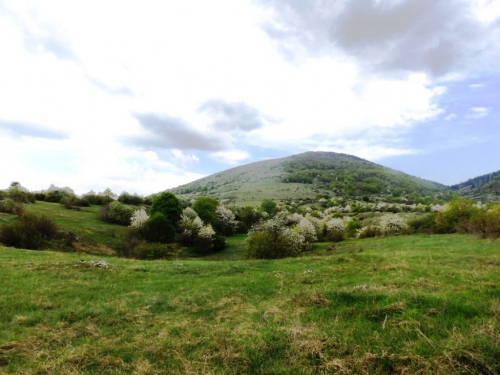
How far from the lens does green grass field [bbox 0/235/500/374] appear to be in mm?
4898

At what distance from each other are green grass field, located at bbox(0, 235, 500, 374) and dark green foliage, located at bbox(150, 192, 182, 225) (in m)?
58.0

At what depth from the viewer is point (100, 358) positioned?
573cm

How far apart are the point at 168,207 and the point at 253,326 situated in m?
66.7

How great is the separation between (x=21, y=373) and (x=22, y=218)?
1512 inches

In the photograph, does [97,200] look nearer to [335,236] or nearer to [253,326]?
[335,236]

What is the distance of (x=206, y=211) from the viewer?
3196 inches

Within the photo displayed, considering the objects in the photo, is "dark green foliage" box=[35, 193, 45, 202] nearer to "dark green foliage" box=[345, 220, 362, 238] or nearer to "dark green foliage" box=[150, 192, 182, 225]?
"dark green foliage" box=[150, 192, 182, 225]

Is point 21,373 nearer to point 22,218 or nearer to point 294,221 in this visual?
point 22,218

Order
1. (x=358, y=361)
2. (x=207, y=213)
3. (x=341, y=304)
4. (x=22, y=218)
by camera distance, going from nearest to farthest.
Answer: (x=358, y=361) < (x=341, y=304) < (x=22, y=218) < (x=207, y=213)

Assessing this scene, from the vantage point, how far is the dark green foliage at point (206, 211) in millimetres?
79819

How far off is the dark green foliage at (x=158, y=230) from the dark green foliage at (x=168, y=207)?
9791 mm

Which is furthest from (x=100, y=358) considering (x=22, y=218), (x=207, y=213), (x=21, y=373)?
(x=207, y=213)

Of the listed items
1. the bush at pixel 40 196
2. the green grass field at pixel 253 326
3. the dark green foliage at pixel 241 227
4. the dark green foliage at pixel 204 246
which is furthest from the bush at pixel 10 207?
the dark green foliage at pixel 241 227

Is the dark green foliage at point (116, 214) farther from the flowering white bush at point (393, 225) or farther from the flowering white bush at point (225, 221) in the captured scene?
the flowering white bush at point (393, 225)
